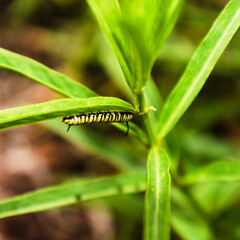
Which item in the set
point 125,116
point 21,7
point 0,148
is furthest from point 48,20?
point 125,116

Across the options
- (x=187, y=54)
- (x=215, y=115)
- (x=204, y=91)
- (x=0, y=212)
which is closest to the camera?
(x=0, y=212)

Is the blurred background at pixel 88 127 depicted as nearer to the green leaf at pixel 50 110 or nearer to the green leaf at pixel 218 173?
the green leaf at pixel 218 173

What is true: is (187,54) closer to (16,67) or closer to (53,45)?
(53,45)

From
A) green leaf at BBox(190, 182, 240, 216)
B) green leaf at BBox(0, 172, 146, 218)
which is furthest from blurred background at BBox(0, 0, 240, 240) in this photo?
green leaf at BBox(0, 172, 146, 218)

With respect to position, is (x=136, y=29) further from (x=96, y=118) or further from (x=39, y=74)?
(x=39, y=74)

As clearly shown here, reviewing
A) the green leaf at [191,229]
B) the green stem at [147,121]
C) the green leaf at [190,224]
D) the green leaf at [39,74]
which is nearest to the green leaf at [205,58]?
the green stem at [147,121]

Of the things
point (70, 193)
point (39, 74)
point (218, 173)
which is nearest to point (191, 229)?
point (218, 173)

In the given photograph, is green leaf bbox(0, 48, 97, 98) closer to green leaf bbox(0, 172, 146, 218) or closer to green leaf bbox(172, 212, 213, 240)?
green leaf bbox(0, 172, 146, 218)
